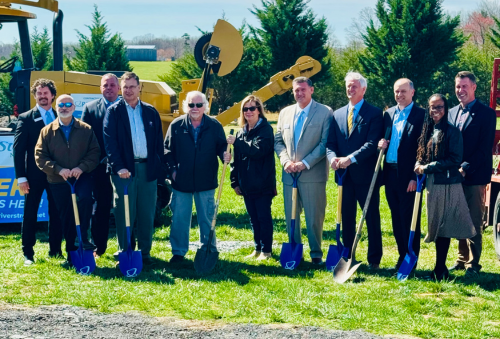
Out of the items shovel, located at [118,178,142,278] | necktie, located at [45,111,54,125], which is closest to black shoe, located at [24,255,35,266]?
shovel, located at [118,178,142,278]

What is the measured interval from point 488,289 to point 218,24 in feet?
17.9

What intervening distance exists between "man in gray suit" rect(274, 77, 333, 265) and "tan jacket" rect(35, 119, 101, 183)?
6.64 feet

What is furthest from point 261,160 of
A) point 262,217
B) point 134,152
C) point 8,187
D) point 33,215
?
point 8,187

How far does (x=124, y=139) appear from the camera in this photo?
6.98 meters

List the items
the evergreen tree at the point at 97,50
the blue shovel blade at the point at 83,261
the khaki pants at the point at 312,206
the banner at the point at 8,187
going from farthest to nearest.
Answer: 1. the evergreen tree at the point at 97,50
2. the banner at the point at 8,187
3. the khaki pants at the point at 312,206
4. the blue shovel blade at the point at 83,261

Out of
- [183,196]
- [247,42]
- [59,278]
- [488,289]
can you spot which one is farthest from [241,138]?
[247,42]

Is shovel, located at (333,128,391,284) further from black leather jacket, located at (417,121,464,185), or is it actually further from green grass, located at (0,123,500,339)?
black leather jacket, located at (417,121,464,185)

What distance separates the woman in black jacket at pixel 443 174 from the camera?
627 cm

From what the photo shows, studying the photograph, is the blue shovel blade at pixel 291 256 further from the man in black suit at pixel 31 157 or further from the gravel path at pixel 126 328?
the man in black suit at pixel 31 157

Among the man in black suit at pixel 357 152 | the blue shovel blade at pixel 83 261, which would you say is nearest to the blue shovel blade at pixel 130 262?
the blue shovel blade at pixel 83 261

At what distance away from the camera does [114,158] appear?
6922mm

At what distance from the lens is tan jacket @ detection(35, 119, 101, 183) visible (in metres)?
6.80

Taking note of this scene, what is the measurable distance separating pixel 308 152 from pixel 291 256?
1.11m

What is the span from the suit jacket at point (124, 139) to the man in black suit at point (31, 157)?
72cm
